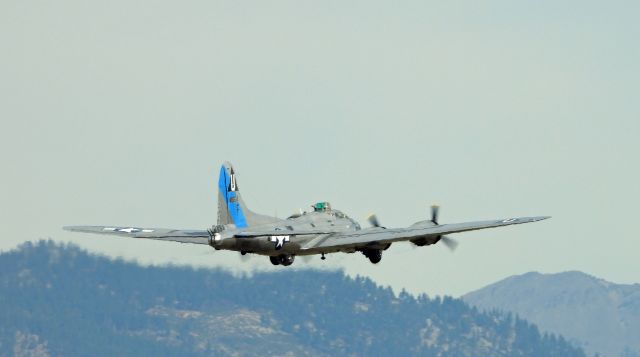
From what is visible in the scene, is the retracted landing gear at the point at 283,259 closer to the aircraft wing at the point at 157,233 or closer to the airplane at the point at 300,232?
the airplane at the point at 300,232

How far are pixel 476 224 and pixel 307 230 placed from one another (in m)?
12.1

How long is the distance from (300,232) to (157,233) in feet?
35.9

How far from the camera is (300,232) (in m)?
105

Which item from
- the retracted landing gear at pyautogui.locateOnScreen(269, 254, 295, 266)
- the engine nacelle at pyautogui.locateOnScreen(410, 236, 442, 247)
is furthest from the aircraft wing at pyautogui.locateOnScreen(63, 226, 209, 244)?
the engine nacelle at pyautogui.locateOnScreen(410, 236, 442, 247)

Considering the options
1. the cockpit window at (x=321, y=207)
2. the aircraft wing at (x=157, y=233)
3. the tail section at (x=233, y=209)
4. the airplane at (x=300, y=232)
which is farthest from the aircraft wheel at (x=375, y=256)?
the aircraft wing at (x=157, y=233)

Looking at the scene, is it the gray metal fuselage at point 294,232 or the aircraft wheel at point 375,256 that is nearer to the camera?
the gray metal fuselage at point 294,232

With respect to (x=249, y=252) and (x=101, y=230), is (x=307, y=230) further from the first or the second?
(x=101, y=230)

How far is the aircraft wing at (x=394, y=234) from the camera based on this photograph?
105 meters

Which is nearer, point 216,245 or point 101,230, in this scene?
point 216,245

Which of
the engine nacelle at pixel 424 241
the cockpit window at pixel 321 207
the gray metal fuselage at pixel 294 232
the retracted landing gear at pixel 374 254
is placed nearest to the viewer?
the gray metal fuselage at pixel 294 232

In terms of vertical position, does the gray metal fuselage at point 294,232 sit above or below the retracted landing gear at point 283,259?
above

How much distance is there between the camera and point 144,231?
110 metres

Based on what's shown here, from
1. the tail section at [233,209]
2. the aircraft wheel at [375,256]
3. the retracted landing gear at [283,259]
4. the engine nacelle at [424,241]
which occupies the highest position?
the tail section at [233,209]

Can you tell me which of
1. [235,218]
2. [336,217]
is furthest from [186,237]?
[336,217]
